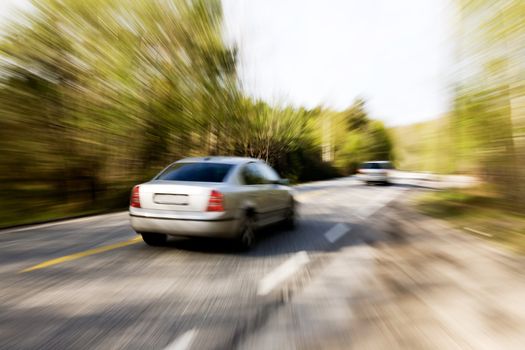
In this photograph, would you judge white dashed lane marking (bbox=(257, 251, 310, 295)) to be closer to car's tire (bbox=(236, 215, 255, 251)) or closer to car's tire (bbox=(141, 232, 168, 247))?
car's tire (bbox=(236, 215, 255, 251))

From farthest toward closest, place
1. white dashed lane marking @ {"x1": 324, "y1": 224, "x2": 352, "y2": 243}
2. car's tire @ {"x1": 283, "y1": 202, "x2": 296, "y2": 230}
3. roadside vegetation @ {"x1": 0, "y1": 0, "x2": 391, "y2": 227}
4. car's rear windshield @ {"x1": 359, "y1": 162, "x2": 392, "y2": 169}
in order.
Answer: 1. car's rear windshield @ {"x1": 359, "y1": 162, "x2": 392, "y2": 169}
2. roadside vegetation @ {"x1": 0, "y1": 0, "x2": 391, "y2": 227}
3. car's tire @ {"x1": 283, "y1": 202, "x2": 296, "y2": 230}
4. white dashed lane marking @ {"x1": 324, "y1": 224, "x2": 352, "y2": 243}

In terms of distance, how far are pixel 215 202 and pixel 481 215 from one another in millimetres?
8971

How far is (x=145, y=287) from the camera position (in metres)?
4.78

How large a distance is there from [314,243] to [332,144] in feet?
170

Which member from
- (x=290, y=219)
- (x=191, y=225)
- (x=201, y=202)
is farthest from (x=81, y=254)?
(x=290, y=219)

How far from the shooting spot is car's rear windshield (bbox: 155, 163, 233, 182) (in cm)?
688

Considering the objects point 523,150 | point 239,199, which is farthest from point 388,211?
point 239,199

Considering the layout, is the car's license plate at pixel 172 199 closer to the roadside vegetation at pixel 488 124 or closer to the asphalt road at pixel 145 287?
the asphalt road at pixel 145 287

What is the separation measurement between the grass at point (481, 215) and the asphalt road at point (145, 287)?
2541 mm

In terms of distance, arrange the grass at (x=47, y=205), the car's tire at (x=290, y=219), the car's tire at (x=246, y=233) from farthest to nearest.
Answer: the grass at (x=47, y=205)
the car's tire at (x=290, y=219)
the car's tire at (x=246, y=233)

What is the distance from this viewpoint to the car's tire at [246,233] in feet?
22.4

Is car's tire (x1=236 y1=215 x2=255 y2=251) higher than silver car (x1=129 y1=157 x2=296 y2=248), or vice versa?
silver car (x1=129 y1=157 x2=296 y2=248)

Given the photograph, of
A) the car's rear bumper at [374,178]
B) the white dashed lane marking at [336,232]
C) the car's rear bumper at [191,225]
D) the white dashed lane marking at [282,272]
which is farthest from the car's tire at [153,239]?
the car's rear bumper at [374,178]

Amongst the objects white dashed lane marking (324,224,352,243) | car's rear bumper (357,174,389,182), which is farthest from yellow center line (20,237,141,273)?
car's rear bumper (357,174,389,182)
